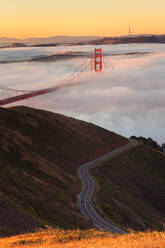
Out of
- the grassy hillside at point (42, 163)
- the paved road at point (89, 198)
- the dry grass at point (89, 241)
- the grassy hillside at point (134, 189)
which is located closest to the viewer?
the dry grass at point (89, 241)

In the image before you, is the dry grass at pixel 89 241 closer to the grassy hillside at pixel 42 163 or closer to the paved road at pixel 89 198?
the grassy hillside at pixel 42 163

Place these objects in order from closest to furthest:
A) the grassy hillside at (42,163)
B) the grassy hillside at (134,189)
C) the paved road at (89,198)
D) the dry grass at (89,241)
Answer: the dry grass at (89,241), the grassy hillside at (42,163), the paved road at (89,198), the grassy hillside at (134,189)

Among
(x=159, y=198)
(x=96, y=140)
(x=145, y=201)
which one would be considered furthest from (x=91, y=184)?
(x=96, y=140)

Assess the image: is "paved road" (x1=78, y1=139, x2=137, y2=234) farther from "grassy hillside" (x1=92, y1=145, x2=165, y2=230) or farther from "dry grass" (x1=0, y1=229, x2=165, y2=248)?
"dry grass" (x1=0, y1=229, x2=165, y2=248)

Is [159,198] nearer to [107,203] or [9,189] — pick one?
[107,203]

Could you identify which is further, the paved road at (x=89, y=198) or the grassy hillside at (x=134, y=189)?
the grassy hillside at (x=134, y=189)

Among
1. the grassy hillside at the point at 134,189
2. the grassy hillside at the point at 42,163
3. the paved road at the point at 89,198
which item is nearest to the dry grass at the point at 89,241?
the grassy hillside at the point at 42,163

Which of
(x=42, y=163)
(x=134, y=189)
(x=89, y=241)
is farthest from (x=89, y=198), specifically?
(x=89, y=241)

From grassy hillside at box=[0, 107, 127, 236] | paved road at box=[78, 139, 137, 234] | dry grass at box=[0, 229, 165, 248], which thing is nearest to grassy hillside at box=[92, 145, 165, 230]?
paved road at box=[78, 139, 137, 234]
